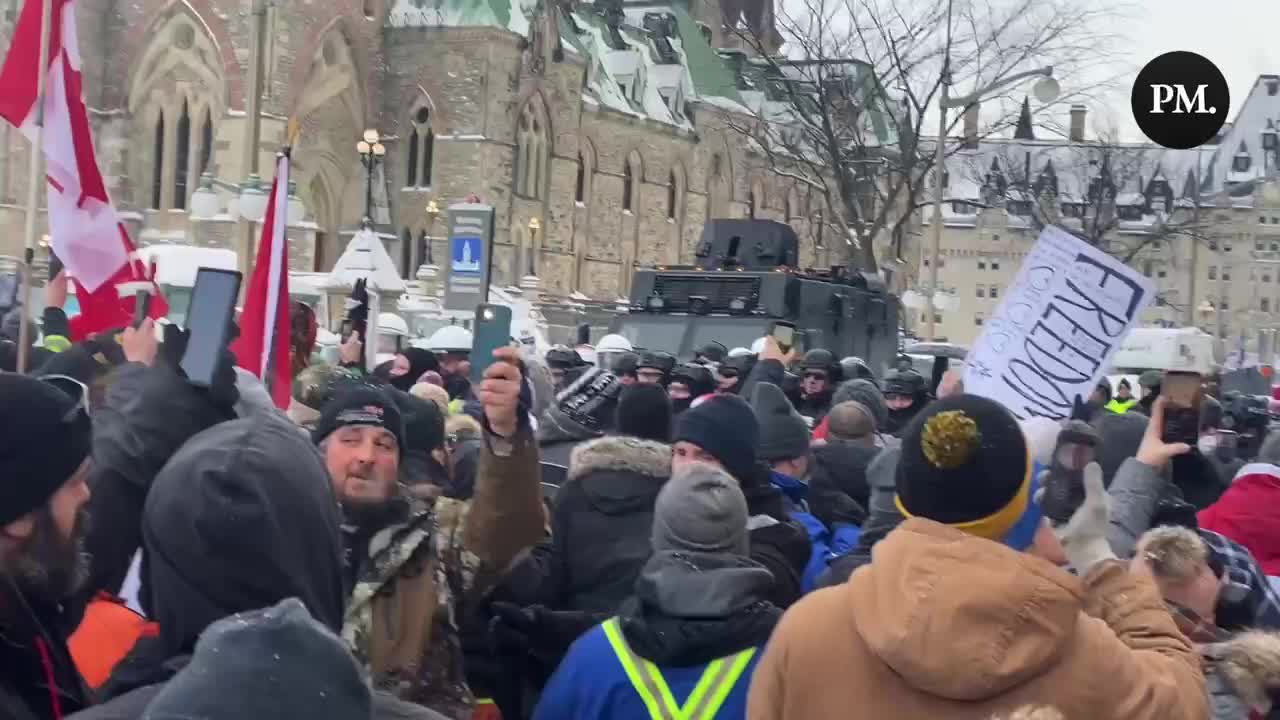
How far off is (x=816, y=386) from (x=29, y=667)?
8835 millimetres

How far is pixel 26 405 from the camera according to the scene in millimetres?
2766

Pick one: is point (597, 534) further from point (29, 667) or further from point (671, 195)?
point (671, 195)

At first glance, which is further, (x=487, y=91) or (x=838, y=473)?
(x=487, y=91)

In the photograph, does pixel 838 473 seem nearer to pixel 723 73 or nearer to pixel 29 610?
pixel 29 610

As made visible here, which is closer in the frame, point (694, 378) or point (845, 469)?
point (845, 469)

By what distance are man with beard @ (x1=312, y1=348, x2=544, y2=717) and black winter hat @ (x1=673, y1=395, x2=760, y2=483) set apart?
626mm

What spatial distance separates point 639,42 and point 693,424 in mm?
66239

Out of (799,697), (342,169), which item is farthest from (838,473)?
(342,169)

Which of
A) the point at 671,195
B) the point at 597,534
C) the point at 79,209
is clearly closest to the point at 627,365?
the point at 79,209

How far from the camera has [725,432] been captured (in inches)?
193

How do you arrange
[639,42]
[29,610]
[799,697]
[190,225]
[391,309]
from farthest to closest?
Answer: [639,42], [190,225], [391,309], [799,697], [29,610]

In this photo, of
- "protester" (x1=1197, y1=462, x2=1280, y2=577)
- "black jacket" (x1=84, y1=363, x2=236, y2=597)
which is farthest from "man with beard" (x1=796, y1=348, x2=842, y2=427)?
"black jacket" (x1=84, y1=363, x2=236, y2=597)

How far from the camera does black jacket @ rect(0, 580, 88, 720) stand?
2609 mm

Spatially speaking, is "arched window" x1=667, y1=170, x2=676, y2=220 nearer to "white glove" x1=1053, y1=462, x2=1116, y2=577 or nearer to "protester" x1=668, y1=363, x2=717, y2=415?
"protester" x1=668, y1=363, x2=717, y2=415
